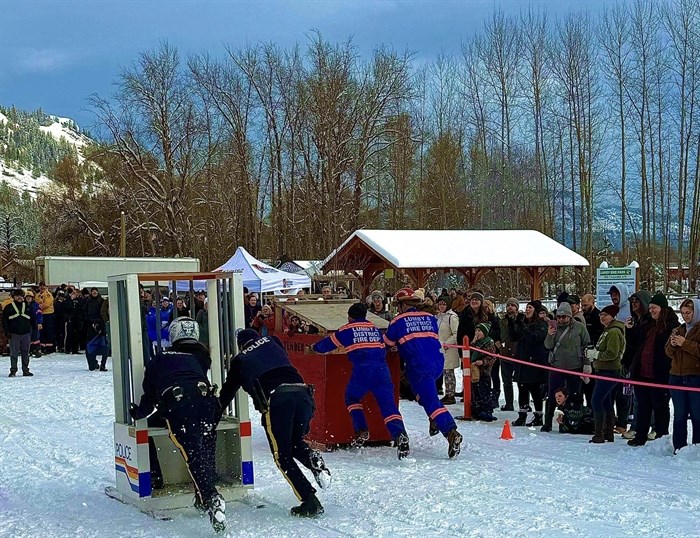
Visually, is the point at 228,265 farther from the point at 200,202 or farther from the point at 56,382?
the point at 200,202

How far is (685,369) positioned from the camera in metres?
8.77

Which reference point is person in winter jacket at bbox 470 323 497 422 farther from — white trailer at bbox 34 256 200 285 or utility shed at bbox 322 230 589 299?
white trailer at bbox 34 256 200 285

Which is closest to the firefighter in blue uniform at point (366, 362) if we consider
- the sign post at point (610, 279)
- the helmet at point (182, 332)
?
the helmet at point (182, 332)

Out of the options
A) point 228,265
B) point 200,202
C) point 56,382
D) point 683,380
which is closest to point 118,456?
point 683,380

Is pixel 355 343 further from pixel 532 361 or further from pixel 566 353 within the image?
pixel 532 361

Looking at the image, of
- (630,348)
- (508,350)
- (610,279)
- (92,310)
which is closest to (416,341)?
(630,348)

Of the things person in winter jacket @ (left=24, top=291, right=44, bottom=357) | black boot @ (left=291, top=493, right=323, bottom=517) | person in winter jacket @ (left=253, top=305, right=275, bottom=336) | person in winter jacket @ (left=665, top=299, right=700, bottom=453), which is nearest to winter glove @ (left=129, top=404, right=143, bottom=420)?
black boot @ (left=291, top=493, right=323, bottom=517)

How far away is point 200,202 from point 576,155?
21.5m

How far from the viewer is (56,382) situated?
17.0 meters

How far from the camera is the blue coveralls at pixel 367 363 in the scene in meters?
9.12

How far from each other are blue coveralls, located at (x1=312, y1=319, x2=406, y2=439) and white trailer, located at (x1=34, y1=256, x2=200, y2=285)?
23832mm

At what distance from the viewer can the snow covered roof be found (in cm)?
2269

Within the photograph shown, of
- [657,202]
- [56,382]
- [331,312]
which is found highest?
[657,202]

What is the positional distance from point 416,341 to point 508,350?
376 centimetres
